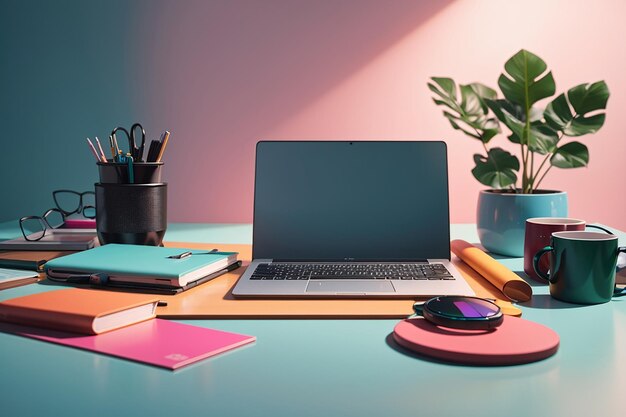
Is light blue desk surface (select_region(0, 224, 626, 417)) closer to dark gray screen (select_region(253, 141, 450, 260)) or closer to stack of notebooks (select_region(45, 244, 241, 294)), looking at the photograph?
stack of notebooks (select_region(45, 244, 241, 294))

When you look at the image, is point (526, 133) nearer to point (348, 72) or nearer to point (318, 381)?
point (318, 381)

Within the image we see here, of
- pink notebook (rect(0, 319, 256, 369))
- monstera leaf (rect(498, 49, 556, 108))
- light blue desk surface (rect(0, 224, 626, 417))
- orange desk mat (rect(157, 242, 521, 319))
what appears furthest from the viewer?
monstera leaf (rect(498, 49, 556, 108))

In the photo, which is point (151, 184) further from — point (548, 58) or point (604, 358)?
point (548, 58)

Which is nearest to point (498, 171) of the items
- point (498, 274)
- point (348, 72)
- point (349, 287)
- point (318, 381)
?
point (498, 274)

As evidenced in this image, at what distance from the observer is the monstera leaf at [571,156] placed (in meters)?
1.41

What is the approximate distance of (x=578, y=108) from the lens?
1439mm

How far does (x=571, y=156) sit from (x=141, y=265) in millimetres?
923

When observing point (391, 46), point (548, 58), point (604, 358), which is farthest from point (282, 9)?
point (604, 358)

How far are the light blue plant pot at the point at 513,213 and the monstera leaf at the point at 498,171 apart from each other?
0.05 m

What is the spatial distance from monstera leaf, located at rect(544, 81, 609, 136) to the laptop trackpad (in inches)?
25.8

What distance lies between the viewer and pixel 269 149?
120cm

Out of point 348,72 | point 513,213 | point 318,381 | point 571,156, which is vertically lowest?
point 318,381

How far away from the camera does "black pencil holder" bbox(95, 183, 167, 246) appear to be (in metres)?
1.24

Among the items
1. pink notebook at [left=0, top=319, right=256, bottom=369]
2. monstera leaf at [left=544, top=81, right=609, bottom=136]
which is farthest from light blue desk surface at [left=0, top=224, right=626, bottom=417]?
monstera leaf at [left=544, top=81, right=609, bottom=136]
